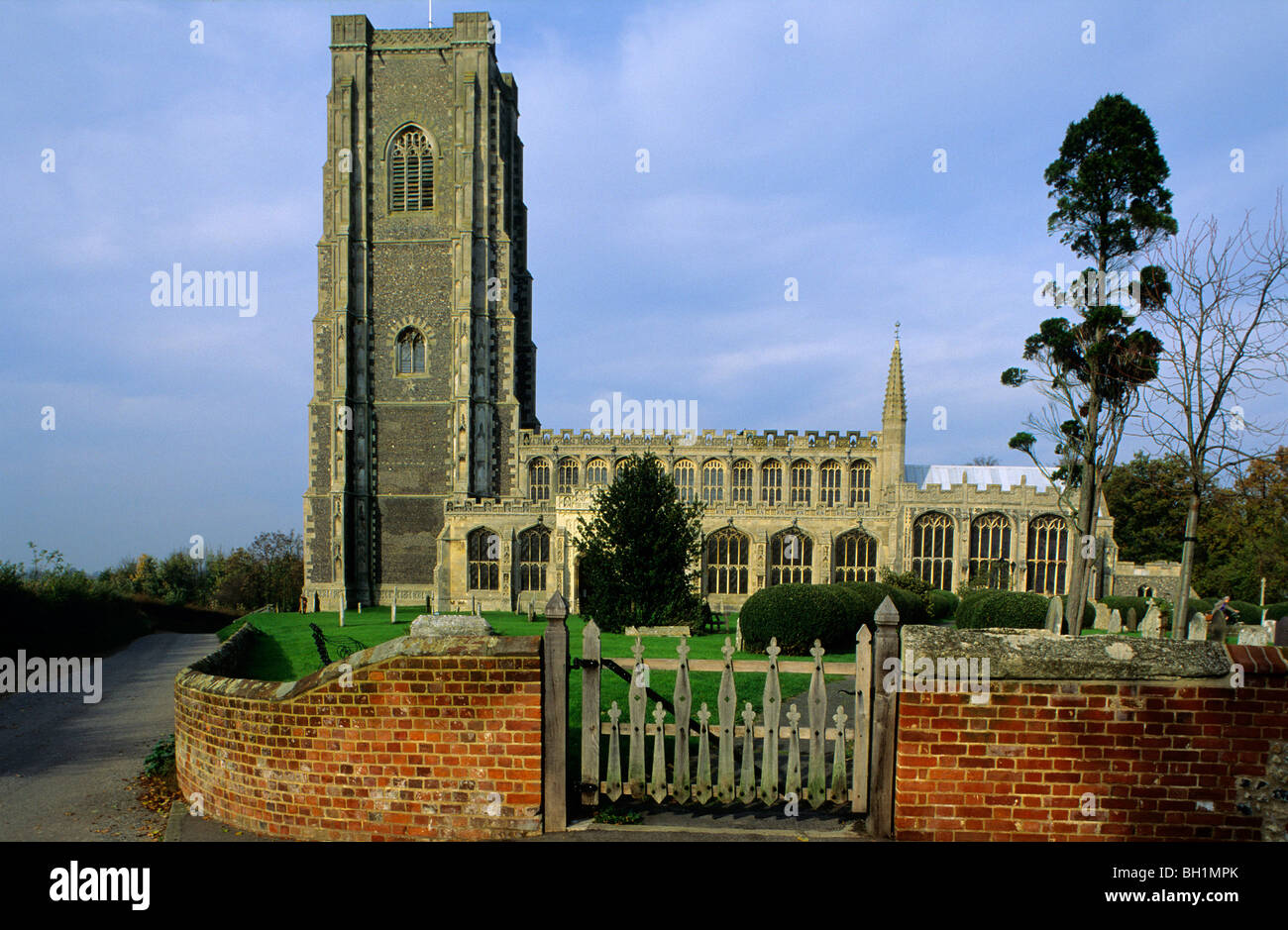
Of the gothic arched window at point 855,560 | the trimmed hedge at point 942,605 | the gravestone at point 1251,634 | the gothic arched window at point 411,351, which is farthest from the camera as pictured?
the gothic arched window at point 411,351

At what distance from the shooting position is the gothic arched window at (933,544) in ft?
108

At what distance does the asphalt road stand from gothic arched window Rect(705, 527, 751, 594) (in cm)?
2293

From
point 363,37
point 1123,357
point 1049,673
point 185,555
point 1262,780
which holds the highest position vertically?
point 363,37

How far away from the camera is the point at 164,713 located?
34.6ft

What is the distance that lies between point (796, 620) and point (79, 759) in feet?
38.5

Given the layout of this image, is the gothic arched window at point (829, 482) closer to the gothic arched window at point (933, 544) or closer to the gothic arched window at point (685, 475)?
the gothic arched window at point (933, 544)

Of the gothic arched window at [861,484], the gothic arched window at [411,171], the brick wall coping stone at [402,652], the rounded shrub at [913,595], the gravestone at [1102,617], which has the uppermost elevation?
the gothic arched window at [411,171]

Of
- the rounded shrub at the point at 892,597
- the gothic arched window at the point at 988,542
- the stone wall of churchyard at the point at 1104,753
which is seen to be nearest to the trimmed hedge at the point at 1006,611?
the rounded shrub at the point at 892,597

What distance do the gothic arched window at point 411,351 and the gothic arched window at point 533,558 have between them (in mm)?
10423

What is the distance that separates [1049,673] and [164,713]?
11.5 meters

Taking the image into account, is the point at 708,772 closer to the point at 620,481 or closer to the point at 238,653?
the point at 238,653

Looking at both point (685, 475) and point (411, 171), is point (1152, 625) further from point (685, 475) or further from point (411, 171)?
point (411, 171)

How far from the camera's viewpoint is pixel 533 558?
33.6 m
